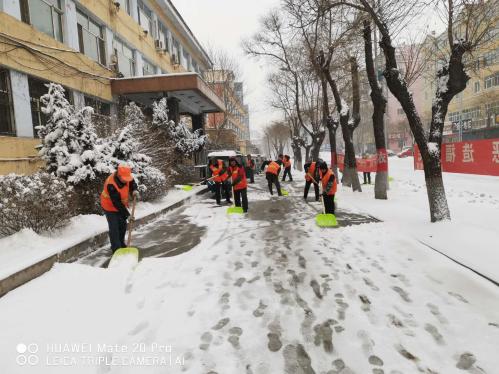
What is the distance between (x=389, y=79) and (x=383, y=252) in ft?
13.3

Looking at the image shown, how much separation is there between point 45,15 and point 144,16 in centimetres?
950

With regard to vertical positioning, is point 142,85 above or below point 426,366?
above

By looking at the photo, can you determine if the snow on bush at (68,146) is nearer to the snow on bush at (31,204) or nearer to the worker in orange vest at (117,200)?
the snow on bush at (31,204)

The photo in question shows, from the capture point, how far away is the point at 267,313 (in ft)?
11.5

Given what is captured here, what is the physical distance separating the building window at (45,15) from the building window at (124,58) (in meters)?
3.82

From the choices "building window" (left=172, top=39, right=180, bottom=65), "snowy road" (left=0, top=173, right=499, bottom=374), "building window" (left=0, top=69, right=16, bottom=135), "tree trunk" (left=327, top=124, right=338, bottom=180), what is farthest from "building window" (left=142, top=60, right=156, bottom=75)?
"snowy road" (left=0, top=173, right=499, bottom=374)

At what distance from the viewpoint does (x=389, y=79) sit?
745 cm

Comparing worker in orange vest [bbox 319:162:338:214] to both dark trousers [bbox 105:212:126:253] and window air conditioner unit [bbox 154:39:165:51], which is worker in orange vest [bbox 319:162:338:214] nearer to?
dark trousers [bbox 105:212:126:253]

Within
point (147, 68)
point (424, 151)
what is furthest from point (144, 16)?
point (424, 151)

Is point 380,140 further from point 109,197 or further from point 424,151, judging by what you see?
point 109,197

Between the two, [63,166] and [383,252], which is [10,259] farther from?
[383,252]

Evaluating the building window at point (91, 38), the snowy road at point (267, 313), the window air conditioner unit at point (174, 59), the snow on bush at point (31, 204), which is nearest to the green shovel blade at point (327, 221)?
the snowy road at point (267, 313)

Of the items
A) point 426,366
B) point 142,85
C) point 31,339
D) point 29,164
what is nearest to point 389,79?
point 426,366

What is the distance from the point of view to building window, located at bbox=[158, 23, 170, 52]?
22586 millimetres
